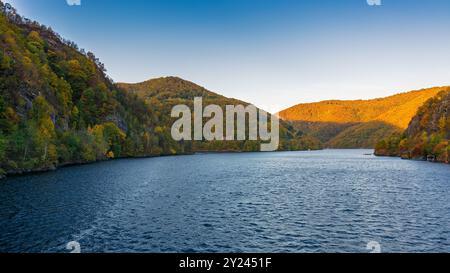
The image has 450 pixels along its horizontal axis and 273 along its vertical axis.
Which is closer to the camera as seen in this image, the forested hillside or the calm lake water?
the calm lake water

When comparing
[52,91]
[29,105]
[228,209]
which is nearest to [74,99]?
[52,91]

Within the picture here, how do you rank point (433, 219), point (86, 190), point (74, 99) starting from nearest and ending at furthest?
point (433, 219) < point (86, 190) < point (74, 99)

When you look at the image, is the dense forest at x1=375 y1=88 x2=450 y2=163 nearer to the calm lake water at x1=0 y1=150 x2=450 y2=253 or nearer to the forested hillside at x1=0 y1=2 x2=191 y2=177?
the calm lake water at x1=0 y1=150 x2=450 y2=253

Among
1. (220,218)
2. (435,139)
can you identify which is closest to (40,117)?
(220,218)

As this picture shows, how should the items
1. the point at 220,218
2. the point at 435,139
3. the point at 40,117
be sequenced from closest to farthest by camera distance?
the point at 220,218 → the point at 40,117 → the point at 435,139

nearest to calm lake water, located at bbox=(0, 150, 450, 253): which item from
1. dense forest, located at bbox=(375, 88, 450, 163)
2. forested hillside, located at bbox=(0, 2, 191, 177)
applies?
forested hillside, located at bbox=(0, 2, 191, 177)

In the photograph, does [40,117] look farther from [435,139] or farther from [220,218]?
[435,139]

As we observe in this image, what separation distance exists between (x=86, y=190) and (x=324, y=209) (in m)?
44.6

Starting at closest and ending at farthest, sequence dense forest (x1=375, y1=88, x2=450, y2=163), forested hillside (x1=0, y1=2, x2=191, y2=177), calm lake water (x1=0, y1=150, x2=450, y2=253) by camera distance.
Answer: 1. calm lake water (x1=0, y1=150, x2=450, y2=253)
2. forested hillside (x1=0, y1=2, x2=191, y2=177)
3. dense forest (x1=375, y1=88, x2=450, y2=163)

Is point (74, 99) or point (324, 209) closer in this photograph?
point (324, 209)

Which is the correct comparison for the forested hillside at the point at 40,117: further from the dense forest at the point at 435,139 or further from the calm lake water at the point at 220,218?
the dense forest at the point at 435,139

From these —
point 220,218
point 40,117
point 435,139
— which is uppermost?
point 40,117
